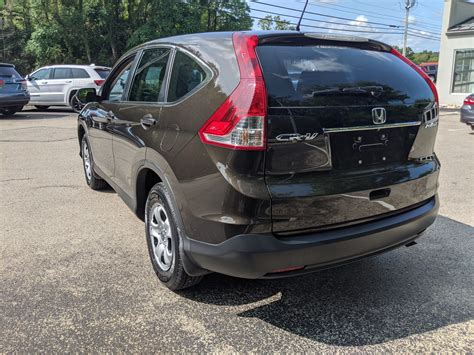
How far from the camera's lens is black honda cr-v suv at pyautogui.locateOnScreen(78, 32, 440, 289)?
244 cm

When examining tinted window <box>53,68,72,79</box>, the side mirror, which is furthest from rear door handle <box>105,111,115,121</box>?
tinted window <box>53,68,72,79</box>

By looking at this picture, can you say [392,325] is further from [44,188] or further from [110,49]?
[110,49]

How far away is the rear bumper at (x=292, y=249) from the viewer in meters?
2.44

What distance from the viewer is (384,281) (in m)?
3.38

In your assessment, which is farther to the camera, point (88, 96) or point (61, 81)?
point (61, 81)

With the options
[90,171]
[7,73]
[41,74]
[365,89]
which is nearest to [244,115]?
[365,89]

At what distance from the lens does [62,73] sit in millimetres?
15773

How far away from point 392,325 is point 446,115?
53.2ft

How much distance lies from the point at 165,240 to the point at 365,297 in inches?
58.0

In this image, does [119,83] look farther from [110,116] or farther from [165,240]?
[165,240]

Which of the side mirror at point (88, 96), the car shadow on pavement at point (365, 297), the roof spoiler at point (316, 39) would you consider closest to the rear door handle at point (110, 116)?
the side mirror at point (88, 96)

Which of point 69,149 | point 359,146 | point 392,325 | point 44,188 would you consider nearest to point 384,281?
point 392,325

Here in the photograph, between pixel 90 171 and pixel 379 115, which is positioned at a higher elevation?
pixel 379 115

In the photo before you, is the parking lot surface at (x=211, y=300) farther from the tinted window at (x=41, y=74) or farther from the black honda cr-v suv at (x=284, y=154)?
the tinted window at (x=41, y=74)
